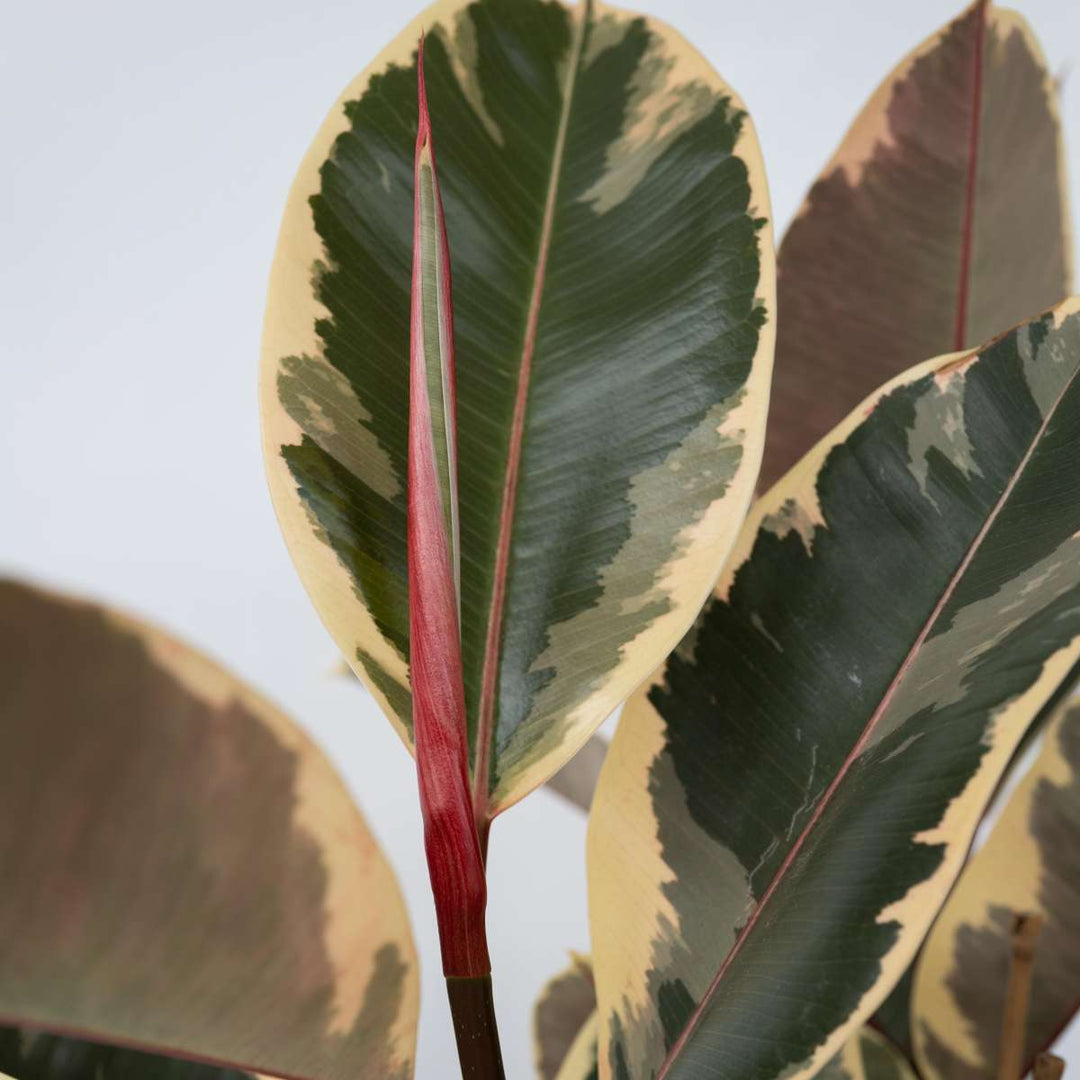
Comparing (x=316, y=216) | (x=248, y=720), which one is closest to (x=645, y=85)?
(x=316, y=216)

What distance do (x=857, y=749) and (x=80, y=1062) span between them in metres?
0.18

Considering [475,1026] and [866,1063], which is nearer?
[475,1026]

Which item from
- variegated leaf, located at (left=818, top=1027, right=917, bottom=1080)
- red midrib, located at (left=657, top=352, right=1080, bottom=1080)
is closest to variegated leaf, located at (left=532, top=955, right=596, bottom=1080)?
variegated leaf, located at (left=818, top=1027, right=917, bottom=1080)

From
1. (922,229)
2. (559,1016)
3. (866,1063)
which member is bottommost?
(559,1016)

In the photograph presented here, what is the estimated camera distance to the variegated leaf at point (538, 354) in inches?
10.9

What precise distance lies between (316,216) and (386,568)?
9 centimetres

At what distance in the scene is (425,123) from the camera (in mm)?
231

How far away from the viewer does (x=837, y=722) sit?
0.28 meters

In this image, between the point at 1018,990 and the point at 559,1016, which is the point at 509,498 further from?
the point at 559,1016

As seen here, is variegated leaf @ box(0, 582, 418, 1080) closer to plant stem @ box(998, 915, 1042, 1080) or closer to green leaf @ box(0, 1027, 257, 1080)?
green leaf @ box(0, 1027, 257, 1080)

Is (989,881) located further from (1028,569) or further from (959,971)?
(1028,569)

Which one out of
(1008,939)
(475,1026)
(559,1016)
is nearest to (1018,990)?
(1008,939)

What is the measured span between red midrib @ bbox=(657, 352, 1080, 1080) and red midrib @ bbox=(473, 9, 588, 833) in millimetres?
63

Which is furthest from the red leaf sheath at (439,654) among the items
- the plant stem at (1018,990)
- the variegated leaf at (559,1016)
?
the variegated leaf at (559,1016)
